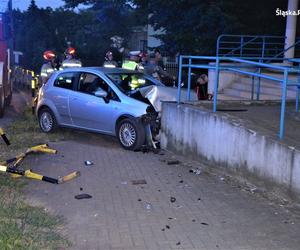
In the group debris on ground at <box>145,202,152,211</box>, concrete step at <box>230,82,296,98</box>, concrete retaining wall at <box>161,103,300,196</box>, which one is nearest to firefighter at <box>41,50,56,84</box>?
concrete step at <box>230,82,296,98</box>

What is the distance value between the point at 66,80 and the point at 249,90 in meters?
4.47

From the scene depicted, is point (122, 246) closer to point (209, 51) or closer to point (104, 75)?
point (104, 75)

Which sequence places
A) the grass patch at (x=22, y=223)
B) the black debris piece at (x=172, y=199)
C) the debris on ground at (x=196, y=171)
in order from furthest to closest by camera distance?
the debris on ground at (x=196, y=171)
the black debris piece at (x=172, y=199)
the grass patch at (x=22, y=223)

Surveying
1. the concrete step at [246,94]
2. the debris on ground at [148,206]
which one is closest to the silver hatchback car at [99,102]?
the concrete step at [246,94]

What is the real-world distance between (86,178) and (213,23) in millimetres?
9508

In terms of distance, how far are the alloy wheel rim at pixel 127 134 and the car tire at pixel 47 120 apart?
7.16 ft

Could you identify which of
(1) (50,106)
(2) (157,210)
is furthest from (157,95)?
(2) (157,210)

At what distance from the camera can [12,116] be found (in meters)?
16.3

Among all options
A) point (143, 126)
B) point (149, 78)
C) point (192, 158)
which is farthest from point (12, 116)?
point (192, 158)

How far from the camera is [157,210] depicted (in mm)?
6402

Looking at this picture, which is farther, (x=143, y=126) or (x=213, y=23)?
(x=213, y=23)

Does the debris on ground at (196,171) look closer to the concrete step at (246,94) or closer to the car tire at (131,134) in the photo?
the car tire at (131,134)

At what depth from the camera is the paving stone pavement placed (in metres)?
5.39

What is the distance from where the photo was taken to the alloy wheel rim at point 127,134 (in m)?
9.96
